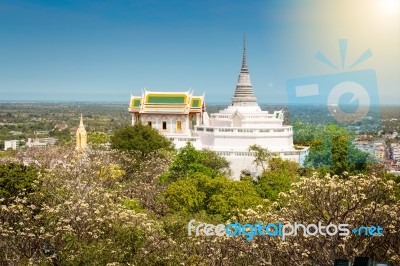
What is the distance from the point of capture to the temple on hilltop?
27.5 m

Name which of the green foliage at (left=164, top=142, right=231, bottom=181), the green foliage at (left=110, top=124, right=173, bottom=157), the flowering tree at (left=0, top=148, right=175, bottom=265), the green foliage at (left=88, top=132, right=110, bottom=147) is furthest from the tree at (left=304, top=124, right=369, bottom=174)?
the flowering tree at (left=0, top=148, right=175, bottom=265)

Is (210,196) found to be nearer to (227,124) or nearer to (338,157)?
(338,157)

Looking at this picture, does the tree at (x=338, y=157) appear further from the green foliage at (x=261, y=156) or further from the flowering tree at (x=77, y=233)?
the flowering tree at (x=77, y=233)

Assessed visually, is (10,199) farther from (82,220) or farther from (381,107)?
(381,107)

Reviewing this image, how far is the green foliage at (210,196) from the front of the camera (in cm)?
1638

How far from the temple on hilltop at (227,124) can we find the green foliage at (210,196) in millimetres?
8983

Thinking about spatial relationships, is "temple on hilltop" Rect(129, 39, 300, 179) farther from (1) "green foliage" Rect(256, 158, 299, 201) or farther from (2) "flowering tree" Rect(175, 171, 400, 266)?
(2) "flowering tree" Rect(175, 171, 400, 266)

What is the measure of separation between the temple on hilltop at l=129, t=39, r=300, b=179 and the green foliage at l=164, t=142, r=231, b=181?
6.40 ft

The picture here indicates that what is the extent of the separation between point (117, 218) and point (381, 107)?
342 inches

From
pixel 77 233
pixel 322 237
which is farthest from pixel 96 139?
pixel 322 237

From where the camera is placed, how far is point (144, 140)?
1066 inches

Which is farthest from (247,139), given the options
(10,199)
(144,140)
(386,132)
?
(10,199)

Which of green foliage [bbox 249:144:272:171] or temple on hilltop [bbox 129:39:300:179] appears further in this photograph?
temple on hilltop [bbox 129:39:300:179]

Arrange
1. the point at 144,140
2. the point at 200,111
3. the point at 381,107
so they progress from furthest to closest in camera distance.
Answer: the point at 200,111 < the point at 144,140 < the point at 381,107
